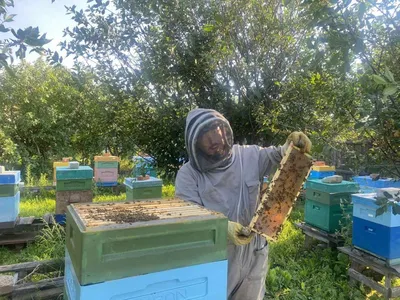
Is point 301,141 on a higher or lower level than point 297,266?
higher

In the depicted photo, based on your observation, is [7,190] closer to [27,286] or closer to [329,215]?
[27,286]

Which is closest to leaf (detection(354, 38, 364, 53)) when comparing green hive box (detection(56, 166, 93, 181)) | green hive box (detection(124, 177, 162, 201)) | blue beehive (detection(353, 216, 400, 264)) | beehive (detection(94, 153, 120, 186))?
blue beehive (detection(353, 216, 400, 264))

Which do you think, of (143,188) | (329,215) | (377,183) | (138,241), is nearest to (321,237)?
(329,215)

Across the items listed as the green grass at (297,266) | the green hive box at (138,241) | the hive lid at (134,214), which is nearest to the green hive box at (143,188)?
the green grass at (297,266)

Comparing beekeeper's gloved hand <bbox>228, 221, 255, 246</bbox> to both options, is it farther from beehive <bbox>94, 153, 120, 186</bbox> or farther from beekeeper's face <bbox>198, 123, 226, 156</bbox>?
beehive <bbox>94, 153, 120, 186</bbox>

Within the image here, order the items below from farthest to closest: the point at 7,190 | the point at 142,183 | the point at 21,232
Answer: the point at 142,183 → the point at 21,232 → the point at 7,190

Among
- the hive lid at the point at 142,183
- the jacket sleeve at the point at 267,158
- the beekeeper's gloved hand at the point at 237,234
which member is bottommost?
the hive lid at the point at 142,183

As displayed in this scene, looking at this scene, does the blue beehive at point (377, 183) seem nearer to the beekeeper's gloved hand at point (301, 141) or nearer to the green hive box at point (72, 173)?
the beekeeper's gloved hand at point (301, 141)

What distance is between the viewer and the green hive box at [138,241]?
1.15m

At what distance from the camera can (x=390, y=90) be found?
3.37ft

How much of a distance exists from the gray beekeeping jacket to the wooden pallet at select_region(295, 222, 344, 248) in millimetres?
2654

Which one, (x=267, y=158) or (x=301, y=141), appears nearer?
(x=301, y=141)

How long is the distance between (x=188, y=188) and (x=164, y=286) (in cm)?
94

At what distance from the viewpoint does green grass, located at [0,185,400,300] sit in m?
3.67
